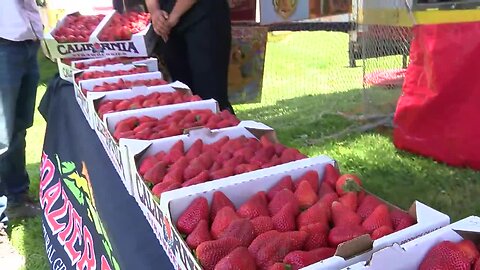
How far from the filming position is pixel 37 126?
531 cm

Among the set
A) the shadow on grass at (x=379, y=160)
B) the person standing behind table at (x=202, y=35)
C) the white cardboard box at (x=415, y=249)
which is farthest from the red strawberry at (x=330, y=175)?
the shadow on grass at (x=379, y=160)

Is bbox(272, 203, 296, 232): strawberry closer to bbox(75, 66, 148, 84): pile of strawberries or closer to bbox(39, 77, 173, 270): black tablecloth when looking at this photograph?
bbox(39, 77, 173, 270): black tablecloth

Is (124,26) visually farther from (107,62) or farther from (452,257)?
(452,257)

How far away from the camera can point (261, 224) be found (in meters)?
1.07

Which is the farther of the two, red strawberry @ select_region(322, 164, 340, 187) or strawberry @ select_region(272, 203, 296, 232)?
red strawberry @ select_region(322, 164, 340, 187)

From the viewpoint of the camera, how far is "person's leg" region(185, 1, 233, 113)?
108 inches

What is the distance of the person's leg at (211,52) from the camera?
2736 millimetres

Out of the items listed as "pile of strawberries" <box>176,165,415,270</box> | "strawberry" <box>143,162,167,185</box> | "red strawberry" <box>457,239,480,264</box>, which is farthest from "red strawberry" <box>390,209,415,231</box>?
"strawberry" <box>143,162,167,185</box>

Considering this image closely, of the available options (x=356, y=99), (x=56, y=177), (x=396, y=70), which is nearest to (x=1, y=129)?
(x=56, y=177)

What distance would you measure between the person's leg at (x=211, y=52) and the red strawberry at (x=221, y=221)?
1670mm

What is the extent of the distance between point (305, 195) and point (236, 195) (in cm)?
15

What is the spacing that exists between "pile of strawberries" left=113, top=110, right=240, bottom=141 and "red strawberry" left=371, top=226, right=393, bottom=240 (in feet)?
2.45

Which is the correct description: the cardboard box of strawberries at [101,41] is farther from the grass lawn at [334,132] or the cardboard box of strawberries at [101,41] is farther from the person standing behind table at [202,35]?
the grass lawn at [334,132]

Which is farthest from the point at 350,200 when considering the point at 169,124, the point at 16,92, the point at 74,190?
the point at 16,92
